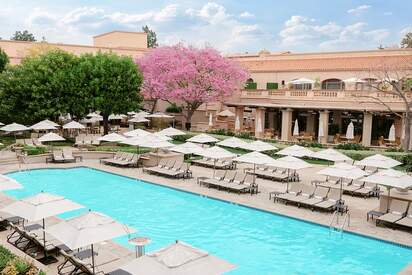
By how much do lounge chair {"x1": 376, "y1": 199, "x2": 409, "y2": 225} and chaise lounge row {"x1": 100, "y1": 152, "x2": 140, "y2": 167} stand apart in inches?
668

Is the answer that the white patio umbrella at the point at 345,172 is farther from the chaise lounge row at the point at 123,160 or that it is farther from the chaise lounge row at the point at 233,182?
the chaise lounge row at the point at 123,160

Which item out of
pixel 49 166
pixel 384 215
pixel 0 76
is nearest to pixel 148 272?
pixel 384 215

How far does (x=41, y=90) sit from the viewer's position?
121ft

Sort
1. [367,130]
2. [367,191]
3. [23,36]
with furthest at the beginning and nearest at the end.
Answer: [23,36] → [367,130] → [367,191]

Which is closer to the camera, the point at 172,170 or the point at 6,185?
the point at 6,185

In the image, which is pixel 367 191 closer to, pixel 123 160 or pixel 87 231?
pixel 87 231

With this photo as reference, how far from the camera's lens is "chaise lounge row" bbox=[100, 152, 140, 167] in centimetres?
2908

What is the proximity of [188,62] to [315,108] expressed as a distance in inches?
543

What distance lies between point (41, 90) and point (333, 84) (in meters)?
29.6

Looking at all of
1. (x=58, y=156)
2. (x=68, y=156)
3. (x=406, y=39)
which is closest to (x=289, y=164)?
(x=68, y=156)

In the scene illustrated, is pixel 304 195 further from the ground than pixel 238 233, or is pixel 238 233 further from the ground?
pixel 304 195

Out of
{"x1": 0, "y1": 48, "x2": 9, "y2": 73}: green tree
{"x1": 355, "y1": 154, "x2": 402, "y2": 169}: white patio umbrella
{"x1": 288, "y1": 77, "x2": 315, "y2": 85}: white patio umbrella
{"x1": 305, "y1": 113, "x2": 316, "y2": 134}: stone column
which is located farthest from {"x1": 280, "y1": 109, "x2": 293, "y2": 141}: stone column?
{"x1": 0, "y1": 48, "x2": 9, "y2": 73}: green tree

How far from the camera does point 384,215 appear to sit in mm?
17109

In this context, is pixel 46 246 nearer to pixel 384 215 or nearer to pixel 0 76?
pixel 384 215
